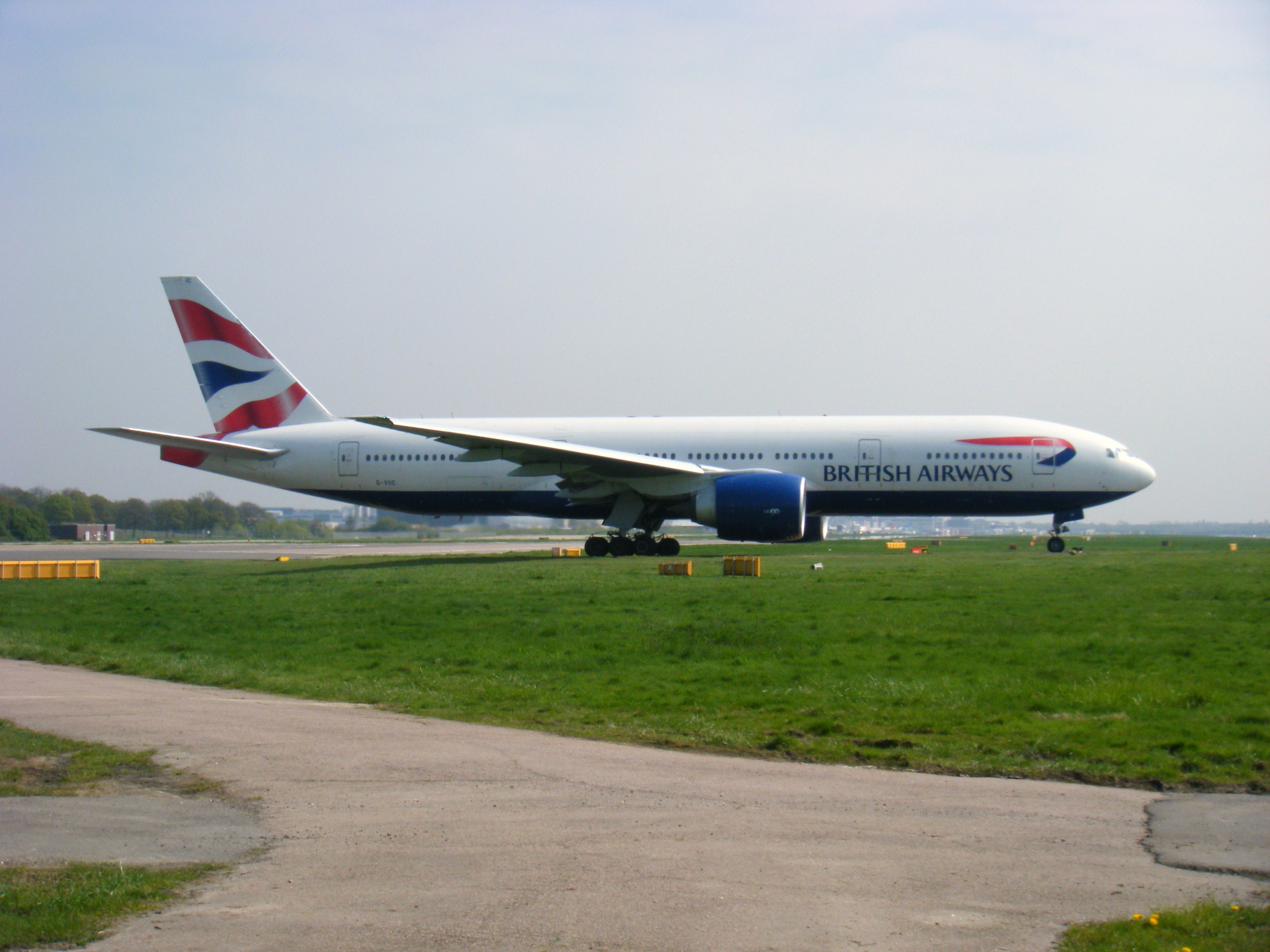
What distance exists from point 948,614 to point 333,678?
326 inches

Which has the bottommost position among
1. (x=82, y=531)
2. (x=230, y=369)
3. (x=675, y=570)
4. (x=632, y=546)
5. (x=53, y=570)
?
(x=53, y=570)

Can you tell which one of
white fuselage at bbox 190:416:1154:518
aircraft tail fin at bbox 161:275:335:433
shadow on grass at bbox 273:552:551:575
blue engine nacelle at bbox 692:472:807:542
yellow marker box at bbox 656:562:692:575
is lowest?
shadow on grass at bbox 273:552:551:575

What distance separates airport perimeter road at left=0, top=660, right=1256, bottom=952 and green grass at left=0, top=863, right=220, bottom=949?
18 cm

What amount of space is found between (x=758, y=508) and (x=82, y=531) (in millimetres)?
66173

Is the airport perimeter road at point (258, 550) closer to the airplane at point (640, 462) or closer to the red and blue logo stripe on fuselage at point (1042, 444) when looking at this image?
the airplane at point (640, 462)

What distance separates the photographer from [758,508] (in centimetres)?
2638

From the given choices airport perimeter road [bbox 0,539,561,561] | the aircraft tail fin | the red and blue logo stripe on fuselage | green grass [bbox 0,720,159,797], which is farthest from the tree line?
green grass [bbox 0,720,159,797]

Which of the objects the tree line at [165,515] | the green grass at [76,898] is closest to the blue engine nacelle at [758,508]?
the green grass at [76,898]

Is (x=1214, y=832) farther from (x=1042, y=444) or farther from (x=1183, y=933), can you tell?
(x=1042, y=444)

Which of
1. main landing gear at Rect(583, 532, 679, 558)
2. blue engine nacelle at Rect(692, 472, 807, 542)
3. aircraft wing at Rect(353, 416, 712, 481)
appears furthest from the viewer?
main landing gear at Rect(583, 532, 679, 558)

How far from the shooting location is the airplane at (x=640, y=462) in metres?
27.4

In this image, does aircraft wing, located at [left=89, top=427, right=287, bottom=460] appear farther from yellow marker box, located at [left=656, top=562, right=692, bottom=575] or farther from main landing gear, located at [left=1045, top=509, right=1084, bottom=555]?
main landing gear, located at [left=1045, top=509, right=1084, bottom=555]

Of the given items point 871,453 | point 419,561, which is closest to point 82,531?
point 419,561

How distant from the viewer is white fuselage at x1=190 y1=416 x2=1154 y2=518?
2892 cm
